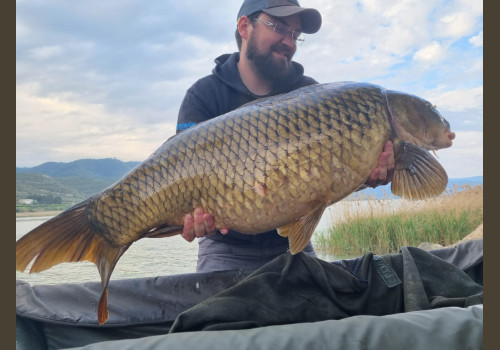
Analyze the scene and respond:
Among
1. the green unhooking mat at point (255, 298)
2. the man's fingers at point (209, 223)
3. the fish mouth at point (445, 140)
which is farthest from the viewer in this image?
the fish mouth at point (445, 140)

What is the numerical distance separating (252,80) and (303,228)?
0.88 m

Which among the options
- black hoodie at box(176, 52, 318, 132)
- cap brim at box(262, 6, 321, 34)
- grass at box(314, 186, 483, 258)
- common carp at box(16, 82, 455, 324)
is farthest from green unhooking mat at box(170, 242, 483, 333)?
grass at box(314, 186, 483, 258)

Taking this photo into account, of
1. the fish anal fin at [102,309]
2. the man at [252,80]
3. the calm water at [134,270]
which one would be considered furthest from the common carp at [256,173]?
the calm water at [134,270]

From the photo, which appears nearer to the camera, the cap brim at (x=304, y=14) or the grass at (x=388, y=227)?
the cap brim at (x=304, y=14)

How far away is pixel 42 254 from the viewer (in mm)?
Answer: 1390

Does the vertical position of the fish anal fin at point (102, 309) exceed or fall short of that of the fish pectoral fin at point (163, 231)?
it falls short

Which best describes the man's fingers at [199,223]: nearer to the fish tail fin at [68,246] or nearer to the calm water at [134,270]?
the fish tail fin at [68,246]

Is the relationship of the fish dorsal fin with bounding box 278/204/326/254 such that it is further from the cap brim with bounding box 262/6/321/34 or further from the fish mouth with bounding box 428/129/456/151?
the cap brim with bounding box 262/6/321/34

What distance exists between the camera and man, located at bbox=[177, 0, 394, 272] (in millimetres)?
1857

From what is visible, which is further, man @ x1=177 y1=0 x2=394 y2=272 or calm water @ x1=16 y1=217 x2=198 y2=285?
calm water @ x1=16 y1=217 x2=198 y2=285

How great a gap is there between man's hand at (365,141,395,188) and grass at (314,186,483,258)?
463cm

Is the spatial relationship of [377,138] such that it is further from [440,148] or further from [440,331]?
[440,331]

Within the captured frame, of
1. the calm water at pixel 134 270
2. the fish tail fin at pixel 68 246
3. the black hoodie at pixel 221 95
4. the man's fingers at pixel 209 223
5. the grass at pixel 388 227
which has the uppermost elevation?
the black hoodie at pixel 221 95

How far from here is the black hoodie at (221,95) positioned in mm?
1908
